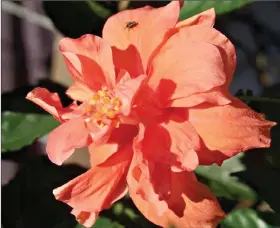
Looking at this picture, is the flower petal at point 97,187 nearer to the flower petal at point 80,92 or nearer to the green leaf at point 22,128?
the flower petal at point 80,92

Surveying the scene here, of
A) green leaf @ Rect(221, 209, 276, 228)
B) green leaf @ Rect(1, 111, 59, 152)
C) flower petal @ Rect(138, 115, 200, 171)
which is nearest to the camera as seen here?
flower petal @ Rect(138, 115, 200, 171)

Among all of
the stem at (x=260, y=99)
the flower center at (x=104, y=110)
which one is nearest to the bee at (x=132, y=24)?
the flower center at (x=104, y=110)

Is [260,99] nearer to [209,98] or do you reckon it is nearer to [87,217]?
[209,98]

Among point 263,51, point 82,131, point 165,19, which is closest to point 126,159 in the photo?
point 82,131

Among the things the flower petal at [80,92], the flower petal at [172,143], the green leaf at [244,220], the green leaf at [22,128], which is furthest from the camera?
the green leaf at [22,128]

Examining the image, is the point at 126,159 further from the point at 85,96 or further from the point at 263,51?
the point at 263,51

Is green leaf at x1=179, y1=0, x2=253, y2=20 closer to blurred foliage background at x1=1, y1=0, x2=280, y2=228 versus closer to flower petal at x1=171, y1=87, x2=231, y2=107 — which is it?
blurred foliage background at x1=1, y1=0, x2=280, y2=228

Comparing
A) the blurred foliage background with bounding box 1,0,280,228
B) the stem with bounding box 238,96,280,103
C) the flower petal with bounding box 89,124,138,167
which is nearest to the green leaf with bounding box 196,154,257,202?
the blurred foliage background with bounding box 1,0,280,228

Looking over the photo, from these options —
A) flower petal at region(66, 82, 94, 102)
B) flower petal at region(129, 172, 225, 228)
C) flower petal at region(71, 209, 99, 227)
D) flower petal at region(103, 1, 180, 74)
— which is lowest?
flower petal at region(71, 209, 99, 227)
